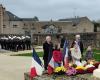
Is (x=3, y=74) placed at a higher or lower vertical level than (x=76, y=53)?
lower

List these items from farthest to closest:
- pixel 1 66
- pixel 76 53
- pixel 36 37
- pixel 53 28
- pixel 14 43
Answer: pixel 53 28
pixel 36 37
pixel 14 43
pixel 1 66
pixel 76 53

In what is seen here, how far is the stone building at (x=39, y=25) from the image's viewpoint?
219 feet

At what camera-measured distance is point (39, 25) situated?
67000mm

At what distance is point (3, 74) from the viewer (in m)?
19.7

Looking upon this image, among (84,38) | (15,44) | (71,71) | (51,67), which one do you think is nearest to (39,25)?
(84,38)

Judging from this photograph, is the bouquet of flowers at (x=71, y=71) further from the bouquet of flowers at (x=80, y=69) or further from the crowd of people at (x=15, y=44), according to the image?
the crowd of people at (x=15, y=44)

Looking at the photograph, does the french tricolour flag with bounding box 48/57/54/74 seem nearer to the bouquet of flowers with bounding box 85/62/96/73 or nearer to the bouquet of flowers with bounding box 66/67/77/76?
the bouquet of flowers with bounding box 66/67/77/76

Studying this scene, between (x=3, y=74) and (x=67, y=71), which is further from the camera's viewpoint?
(x=3, y=74)

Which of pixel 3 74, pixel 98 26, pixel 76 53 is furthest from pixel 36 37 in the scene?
pixel 76 53

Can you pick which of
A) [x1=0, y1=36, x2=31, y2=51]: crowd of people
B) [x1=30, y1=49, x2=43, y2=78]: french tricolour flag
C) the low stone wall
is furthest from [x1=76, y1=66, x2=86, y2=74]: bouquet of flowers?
the low stone wall

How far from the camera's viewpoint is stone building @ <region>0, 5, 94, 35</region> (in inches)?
2623

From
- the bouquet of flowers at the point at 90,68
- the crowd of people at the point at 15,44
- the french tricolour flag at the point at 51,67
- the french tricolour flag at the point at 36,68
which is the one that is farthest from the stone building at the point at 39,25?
the bouquet of flowers at the point at 90,68

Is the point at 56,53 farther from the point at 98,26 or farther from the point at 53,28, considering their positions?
the point at 98,26

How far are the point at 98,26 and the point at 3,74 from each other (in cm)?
5665
